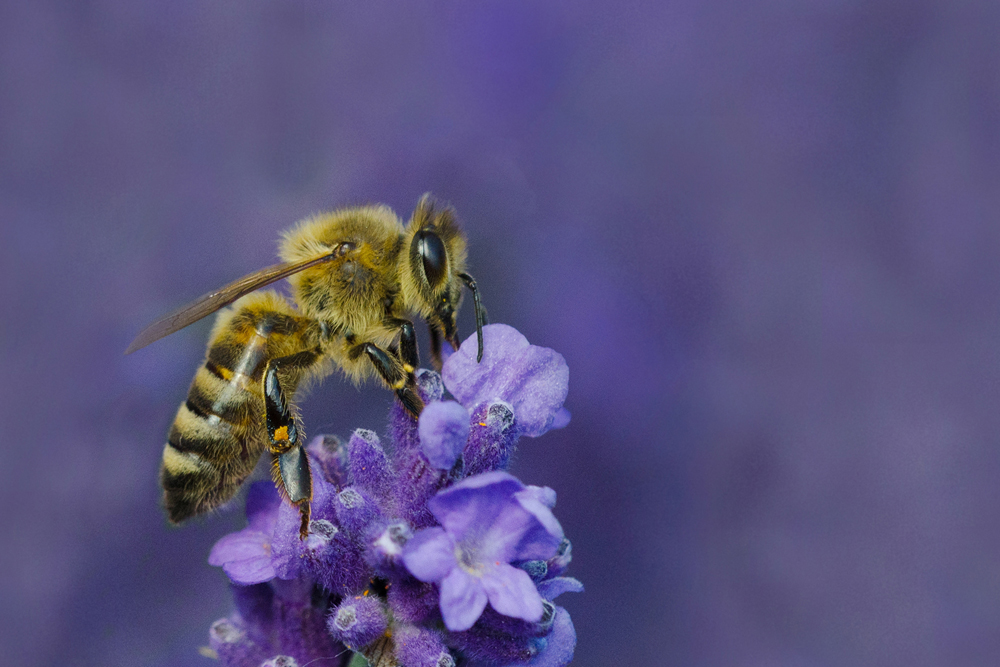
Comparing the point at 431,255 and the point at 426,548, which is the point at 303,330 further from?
the point at 426,548

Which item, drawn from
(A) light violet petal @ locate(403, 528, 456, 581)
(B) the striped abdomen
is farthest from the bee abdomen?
(A) light violet petal @ locate(403, 528, 456, 581)

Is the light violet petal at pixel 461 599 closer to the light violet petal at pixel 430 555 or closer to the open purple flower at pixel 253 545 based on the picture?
the light violet petal at pixel 430 555

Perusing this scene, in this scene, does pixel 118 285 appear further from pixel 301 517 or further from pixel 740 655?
pixel 740 655

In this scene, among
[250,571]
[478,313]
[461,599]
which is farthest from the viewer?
[478,313]

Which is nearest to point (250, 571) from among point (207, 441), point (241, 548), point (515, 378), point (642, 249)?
point (241, 548)

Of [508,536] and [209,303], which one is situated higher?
[209,303]

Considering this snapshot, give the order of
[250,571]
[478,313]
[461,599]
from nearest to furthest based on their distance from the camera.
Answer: [461,599] → [250,571] → [478,313]

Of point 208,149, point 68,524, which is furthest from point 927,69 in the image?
point 68,524
